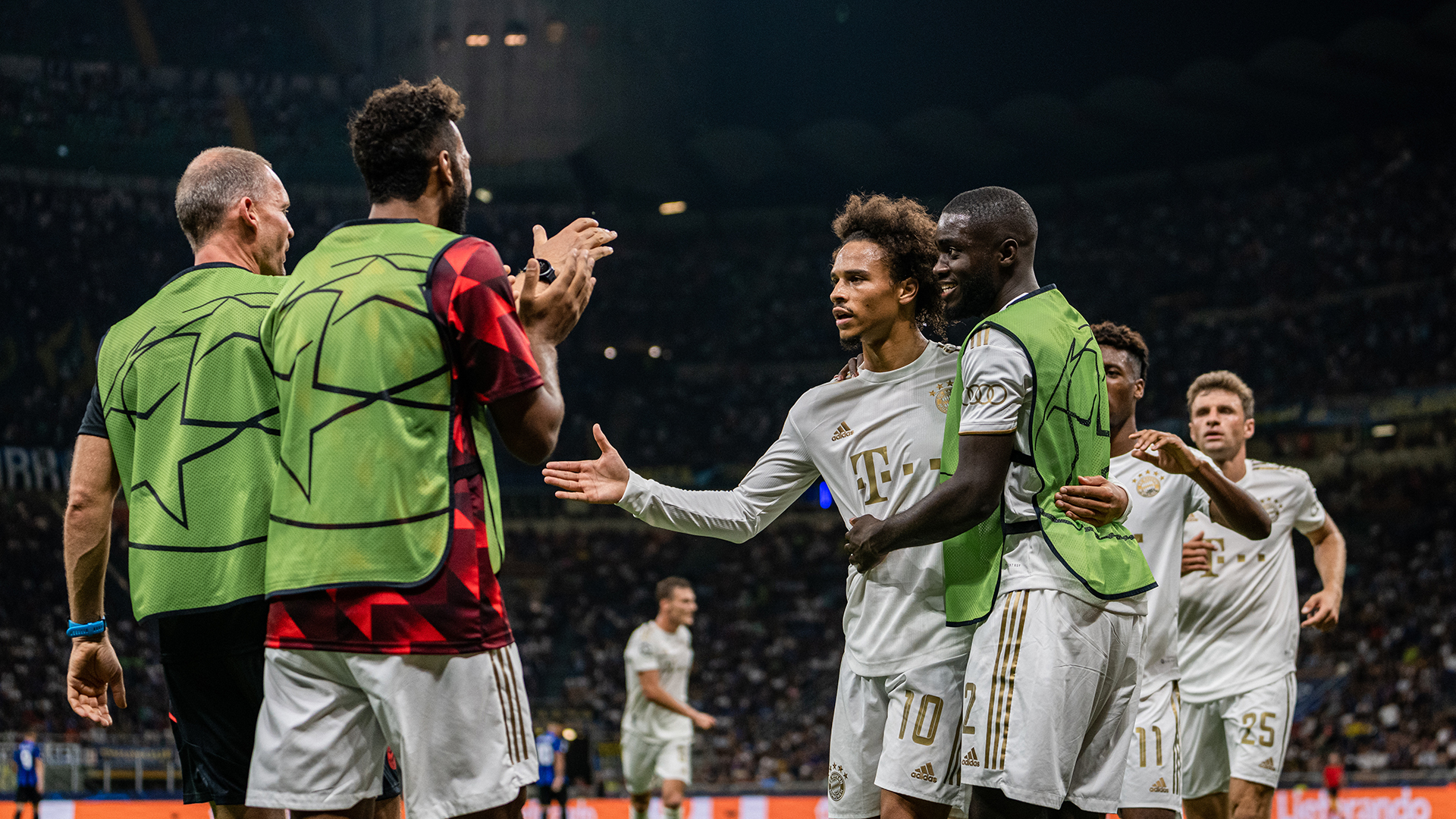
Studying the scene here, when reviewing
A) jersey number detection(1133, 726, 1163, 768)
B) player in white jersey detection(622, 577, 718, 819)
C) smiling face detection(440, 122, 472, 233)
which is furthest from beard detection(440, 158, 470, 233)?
player in white jersey detection(622, 577, 718, 819)

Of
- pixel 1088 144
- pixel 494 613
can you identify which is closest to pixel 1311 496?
pixel 494 613

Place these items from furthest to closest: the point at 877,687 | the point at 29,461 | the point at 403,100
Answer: the point at 29,461, the point at 877,687, the point at 403,100

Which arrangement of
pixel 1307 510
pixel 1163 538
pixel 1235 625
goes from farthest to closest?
pixel 1307 510
pixel 1235 625
pixel 1163 538

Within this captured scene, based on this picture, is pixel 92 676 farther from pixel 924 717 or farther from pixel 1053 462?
pixel 1053 462

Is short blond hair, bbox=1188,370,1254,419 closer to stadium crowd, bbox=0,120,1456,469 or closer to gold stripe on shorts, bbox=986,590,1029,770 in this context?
gold stripe on shorts, bbox=986,590,1029,770

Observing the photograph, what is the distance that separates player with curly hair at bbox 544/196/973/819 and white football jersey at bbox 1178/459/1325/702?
3.26 meters

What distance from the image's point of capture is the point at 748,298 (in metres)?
35.6

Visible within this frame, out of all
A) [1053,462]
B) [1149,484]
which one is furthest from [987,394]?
[1149,484]

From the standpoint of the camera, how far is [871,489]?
461 cm

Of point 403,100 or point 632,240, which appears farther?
point 632,240

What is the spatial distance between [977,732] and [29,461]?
91.2 ft

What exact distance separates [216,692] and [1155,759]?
3.80 meters

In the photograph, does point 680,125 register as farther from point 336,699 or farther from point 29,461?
point 336,699

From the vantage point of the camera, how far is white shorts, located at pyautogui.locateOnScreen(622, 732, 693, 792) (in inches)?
479
